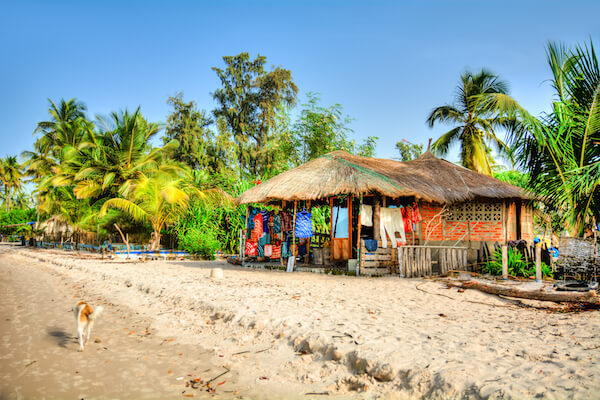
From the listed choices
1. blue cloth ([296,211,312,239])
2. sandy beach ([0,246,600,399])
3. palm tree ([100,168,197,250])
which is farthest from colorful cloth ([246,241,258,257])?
sandy beach ([0,246,600,399])

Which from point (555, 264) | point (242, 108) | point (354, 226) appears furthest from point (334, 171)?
point (242, 108)

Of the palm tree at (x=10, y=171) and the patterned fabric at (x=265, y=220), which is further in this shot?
the palm tree at (x=10, y=171)

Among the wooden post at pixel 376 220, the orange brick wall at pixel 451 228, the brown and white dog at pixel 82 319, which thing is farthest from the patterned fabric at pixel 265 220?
the brown and white dog at pixel 82 319

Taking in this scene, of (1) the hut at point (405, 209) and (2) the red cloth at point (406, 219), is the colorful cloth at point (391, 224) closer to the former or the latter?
(1) the hut at point (405, 209)

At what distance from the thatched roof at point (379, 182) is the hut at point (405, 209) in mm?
27

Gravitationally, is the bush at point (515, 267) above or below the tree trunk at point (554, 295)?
above

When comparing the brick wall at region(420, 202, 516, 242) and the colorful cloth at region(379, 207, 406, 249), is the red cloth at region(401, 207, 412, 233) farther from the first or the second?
the brick wall at region(420, 202, 516, 242)

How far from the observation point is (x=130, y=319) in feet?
22.3

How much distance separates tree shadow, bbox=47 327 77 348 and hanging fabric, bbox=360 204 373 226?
7750mm

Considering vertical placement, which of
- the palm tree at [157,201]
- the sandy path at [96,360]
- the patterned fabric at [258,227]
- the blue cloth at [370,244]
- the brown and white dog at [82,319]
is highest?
the palm tree at [157,201]

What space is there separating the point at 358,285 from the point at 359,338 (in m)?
4.66

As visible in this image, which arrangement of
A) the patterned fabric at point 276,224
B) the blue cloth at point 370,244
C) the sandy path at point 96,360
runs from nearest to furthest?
the sandy path at point 96,360
the blue cloth at point 370,244
the patterned fabric at point 276,224

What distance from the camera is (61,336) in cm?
568

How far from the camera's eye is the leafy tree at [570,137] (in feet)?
24.4
